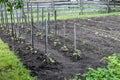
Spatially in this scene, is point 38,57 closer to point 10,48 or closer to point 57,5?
point 10,48

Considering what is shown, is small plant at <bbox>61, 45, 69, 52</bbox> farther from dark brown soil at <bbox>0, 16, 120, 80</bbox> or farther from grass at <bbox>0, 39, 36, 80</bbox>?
grass at <bbox>0, 39, 36, 80</bbox>

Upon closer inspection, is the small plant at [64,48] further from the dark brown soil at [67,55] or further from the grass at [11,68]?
the grass at [11,68]

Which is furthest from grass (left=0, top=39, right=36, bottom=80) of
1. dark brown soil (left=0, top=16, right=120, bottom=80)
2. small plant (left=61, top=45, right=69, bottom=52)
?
small plant (left=61, top=45, right=69, bottom=52)

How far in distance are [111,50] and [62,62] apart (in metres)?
1.83

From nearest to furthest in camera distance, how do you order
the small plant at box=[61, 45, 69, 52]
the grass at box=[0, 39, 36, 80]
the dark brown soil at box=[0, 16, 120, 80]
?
the grass at box=[0, 39, 36, 80] → the dark brown soil at box=[0, 16, 120, 80] → the small plant at box=[61, 45, 69, 52]

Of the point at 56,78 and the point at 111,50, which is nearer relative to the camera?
the point at 56,78

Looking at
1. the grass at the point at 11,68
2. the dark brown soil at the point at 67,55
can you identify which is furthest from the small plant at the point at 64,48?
the grass at the point at 11,68

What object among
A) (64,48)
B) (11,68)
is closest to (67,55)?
(64,48)

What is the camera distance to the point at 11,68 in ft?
23.7

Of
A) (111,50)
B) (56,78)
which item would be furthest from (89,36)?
(56,78)

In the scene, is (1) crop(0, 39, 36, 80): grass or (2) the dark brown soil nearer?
(1) crop(0, 39, 36, 80): grass

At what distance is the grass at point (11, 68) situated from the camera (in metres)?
6.43

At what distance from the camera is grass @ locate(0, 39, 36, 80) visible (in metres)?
6.43

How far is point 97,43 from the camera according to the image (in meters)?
9.71
